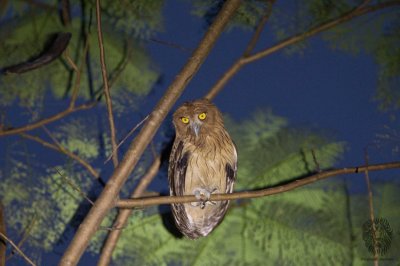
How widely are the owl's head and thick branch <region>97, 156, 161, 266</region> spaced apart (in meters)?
0.25

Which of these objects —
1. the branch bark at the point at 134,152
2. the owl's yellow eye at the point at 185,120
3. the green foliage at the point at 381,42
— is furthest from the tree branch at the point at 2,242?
the green foliage at the point at 381,42

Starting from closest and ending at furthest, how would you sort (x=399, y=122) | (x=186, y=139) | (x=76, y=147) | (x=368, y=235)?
1. (x=368, y=235)
2. (x=186, y=139)
3. (x=399, y=122)
4. (x=76, y=147)

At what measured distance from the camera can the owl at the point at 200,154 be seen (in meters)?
1.70

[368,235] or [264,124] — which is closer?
[368,235]

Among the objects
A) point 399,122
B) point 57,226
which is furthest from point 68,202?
point 399,122

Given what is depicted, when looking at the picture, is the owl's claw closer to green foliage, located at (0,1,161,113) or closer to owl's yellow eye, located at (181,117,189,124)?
owl's yellow eye, located at (181,117,189,124)

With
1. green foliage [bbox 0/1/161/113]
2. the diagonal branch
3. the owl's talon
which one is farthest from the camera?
green foliage [bbox 0/1/161/113]

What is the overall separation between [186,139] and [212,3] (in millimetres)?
594

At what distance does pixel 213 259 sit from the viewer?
1.95 m

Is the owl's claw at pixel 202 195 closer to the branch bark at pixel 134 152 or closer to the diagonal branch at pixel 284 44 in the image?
the branch bark at pixel 134 152

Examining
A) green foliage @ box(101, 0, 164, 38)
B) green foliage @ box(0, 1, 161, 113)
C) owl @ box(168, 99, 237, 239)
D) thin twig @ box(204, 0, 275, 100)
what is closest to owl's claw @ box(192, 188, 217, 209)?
owl @ box(168, 99, 237, 239)

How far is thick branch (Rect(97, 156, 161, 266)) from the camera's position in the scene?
1.78 metres

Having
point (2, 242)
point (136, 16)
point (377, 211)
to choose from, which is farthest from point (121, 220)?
point (377, 211)

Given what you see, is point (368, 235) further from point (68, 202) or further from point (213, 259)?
point (68, 202)
